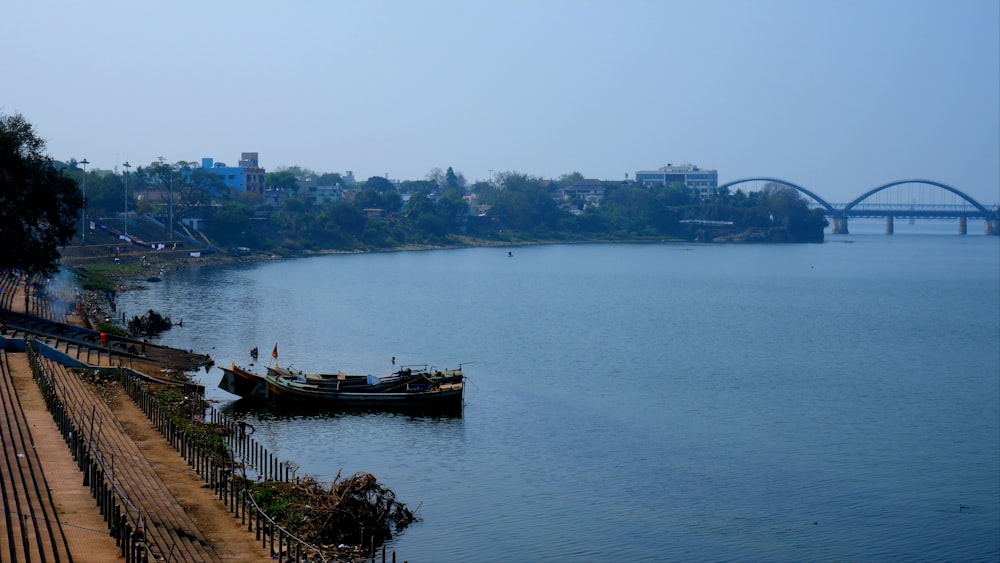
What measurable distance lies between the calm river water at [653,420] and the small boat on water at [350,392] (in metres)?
1.34

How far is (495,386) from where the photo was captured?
5006 centimetres

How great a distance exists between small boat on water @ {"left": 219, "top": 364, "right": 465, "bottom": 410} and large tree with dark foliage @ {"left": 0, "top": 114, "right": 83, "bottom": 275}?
1237cm

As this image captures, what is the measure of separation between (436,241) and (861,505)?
161 metres

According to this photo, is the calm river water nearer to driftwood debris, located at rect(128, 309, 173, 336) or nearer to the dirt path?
driftwood debris, located at rect(128, 309, 173, 336)

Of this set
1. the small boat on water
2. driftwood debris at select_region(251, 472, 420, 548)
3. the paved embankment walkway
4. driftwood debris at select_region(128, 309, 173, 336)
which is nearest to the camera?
the paved embankment walkway

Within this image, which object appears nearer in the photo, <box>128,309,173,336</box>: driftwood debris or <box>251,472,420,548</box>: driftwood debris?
<box>251,472,420,548</box>: driftwood debris

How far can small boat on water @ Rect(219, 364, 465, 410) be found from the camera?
140 ft

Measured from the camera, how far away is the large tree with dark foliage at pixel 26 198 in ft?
155

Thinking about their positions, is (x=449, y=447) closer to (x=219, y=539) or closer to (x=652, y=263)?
(x=219, y=539)

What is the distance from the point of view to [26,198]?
1892 inches

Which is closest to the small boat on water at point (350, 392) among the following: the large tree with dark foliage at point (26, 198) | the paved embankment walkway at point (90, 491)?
the paved embankment walkway at point (90, 491)

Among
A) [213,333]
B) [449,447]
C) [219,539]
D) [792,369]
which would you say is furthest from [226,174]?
[219,539]

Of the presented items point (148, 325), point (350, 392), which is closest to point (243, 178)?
point (148, 325)

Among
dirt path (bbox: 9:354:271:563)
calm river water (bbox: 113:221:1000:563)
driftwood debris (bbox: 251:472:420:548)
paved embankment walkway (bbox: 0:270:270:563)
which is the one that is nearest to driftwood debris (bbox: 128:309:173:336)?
calm river water (bbox: 113:221:1000:563)
